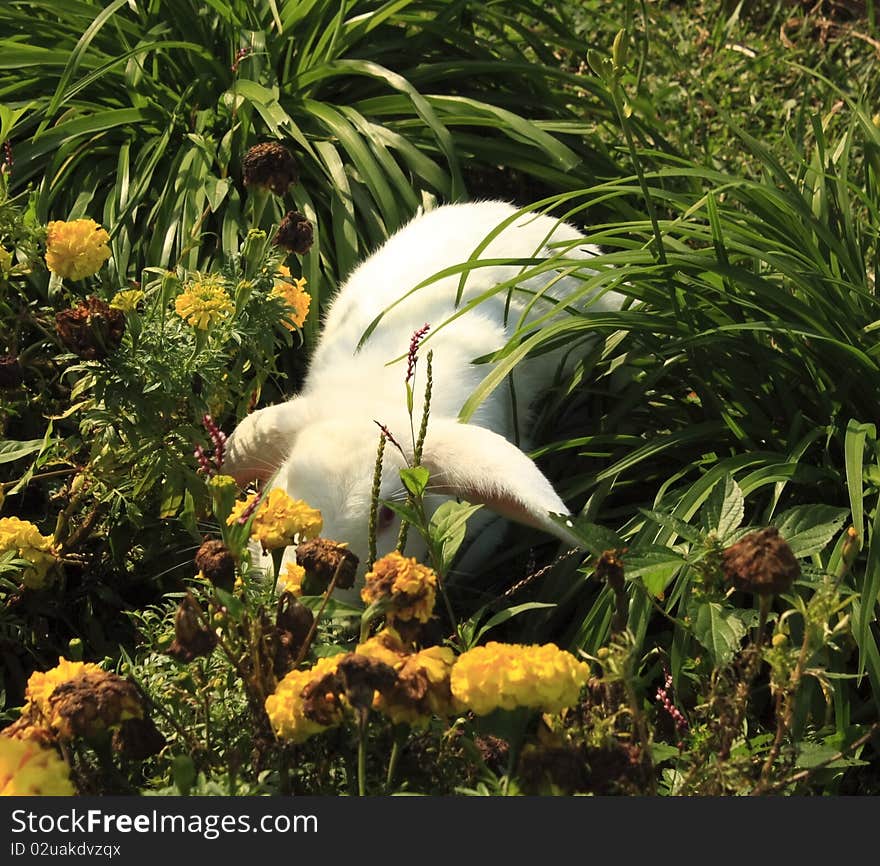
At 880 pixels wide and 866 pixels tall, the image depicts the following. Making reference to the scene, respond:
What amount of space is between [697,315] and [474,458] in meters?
0.81

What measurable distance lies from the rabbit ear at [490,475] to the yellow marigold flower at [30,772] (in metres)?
0.93

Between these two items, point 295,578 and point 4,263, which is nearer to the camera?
point 295,578

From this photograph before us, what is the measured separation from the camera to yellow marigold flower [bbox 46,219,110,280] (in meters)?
2.66

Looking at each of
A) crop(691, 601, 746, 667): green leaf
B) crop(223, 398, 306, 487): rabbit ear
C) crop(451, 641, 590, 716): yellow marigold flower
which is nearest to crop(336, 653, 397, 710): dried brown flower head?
crop(451, 641, 590, 716): yellow marigold flower

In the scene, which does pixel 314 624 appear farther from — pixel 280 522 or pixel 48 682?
pixel 48 682

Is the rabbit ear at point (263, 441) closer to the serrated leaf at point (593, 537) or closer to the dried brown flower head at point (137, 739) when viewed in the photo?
the serrated leaf at point (593, 537)

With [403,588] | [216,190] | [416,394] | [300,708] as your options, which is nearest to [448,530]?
[403,588]

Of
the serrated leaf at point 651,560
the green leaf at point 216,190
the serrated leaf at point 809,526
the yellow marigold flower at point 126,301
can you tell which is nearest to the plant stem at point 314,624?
the serrated leaf at point 651,560

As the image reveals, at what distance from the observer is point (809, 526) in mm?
2340

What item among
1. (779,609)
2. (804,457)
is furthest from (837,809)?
(804,457)

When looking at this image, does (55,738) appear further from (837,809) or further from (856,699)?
(856,699)

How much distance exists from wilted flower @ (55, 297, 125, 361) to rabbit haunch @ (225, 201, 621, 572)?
19.0 inches

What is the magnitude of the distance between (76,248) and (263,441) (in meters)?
0.62

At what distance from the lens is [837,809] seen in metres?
1.85
